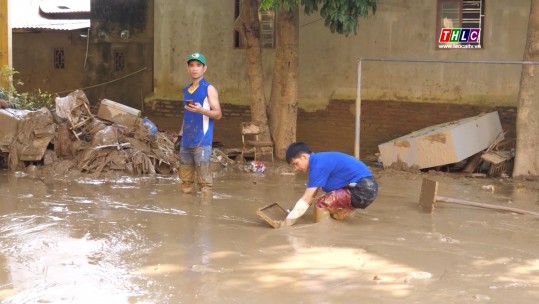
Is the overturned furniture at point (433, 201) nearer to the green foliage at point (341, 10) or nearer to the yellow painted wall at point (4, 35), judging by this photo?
the green foliage at point (341, 10)

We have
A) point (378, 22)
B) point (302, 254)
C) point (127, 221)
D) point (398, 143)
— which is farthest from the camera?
point (378, 22)

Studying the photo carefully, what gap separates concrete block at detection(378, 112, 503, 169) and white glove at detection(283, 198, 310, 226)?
460cm

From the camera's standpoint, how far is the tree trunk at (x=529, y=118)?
32.4ft

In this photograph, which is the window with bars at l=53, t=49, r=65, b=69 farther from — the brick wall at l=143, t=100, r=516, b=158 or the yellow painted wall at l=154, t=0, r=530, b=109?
the brick wall at l=143, t=100, r=516, b=158

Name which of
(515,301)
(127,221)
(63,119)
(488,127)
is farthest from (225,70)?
(515,301)

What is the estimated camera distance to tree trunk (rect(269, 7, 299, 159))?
11258 mm

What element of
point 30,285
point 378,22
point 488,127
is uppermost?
point 378,22

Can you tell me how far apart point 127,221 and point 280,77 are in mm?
5261

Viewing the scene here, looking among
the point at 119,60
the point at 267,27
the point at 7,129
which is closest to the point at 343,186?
the point at 7,129

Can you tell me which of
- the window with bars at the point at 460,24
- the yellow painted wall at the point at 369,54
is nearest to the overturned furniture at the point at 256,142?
the yellow painted wall at the point at 369,54

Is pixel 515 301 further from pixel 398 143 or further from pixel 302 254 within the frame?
pixel 398 143

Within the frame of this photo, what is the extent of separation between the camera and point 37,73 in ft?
55.0

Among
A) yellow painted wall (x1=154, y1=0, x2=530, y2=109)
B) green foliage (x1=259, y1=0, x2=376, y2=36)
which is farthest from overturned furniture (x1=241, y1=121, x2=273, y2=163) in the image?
yellow painted wall (x1=154, y1=0, x2=530, y2=109)

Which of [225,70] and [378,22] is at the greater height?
[378,22]
